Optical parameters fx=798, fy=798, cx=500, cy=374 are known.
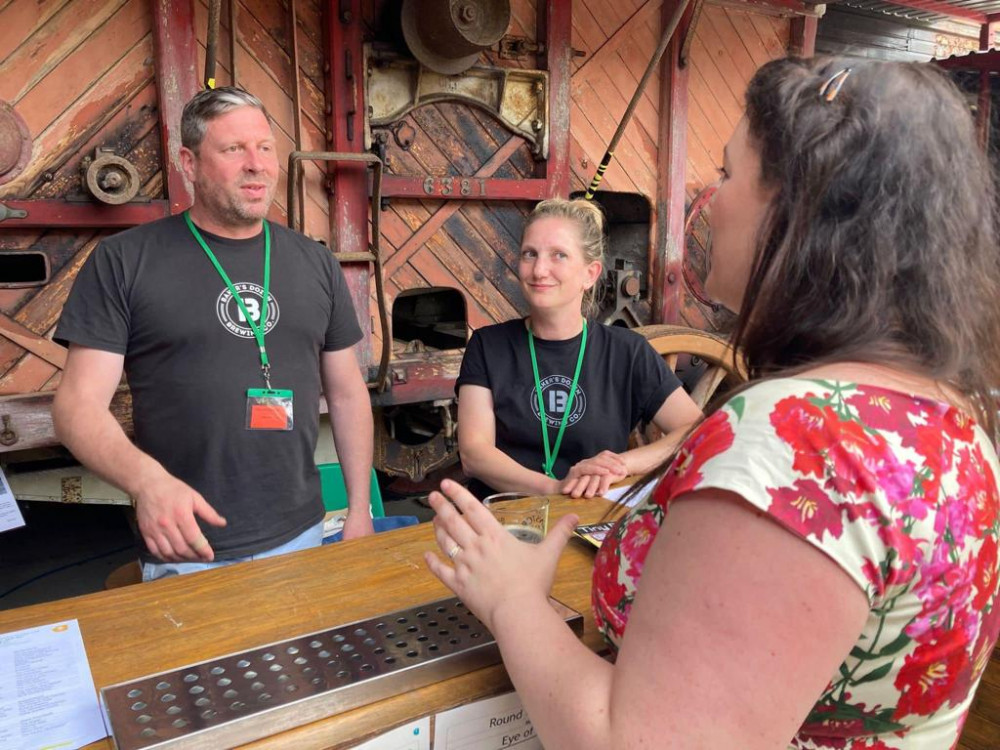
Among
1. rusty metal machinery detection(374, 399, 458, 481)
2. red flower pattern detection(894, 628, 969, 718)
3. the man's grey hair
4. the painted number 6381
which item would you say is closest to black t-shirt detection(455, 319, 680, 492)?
the man's grey hair

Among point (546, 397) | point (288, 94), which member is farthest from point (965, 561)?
point (288, 94)

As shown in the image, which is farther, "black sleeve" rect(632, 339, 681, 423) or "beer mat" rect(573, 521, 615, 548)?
"black sleeve" rect(632, 339, 681, 423)

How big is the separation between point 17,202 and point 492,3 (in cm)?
208

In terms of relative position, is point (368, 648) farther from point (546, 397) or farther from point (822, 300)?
point (546, 397)

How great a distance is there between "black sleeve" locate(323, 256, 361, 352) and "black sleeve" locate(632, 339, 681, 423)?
948 millimetres

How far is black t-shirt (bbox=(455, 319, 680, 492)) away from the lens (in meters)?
2.56

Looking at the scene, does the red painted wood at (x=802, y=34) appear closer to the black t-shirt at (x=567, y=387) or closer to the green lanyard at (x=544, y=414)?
the black t-shirt at (x=567, y=387)

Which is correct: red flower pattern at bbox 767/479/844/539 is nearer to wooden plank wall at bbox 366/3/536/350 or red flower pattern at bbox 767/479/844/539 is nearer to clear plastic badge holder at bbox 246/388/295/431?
clear plastic badge holder at bbox 246/388/295/431

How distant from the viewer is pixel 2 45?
2.76 m

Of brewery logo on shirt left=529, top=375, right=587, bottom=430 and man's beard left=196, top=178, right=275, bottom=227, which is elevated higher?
man's beard left=196, top=178, right=275, bottom=227

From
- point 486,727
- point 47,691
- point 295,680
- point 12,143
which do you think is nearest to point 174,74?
point 12,143

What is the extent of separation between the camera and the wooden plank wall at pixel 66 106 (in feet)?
9.27

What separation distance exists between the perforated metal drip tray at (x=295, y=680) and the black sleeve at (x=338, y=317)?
1332mm

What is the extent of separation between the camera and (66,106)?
2908 millimetres
